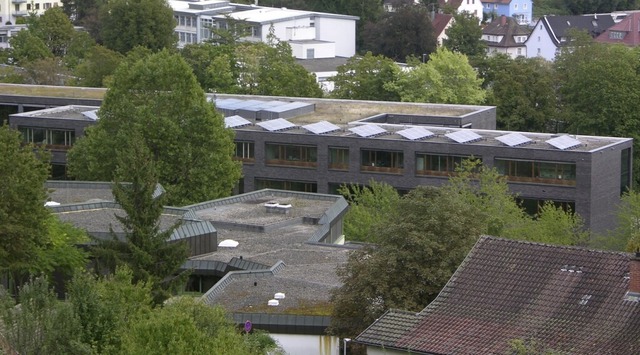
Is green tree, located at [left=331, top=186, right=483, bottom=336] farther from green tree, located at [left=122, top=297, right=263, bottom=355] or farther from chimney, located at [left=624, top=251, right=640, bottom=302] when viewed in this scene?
green tree, located at [left=122, top=297, right=263, bottom=355]

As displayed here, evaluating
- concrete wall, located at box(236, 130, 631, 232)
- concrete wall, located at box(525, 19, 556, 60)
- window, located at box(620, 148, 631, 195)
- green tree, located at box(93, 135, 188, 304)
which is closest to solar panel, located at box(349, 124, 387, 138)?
concrete wall, located at box(236, 130, 631, 232)

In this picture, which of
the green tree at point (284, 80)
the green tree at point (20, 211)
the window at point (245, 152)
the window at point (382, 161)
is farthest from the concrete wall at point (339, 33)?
the green tree at point (20, 211)

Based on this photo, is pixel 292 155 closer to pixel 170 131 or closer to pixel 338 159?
pixel 338 159

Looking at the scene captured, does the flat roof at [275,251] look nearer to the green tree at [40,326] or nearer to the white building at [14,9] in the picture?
the green tree at [40,326]

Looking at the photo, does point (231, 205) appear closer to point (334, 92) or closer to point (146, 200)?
point (146, 200)

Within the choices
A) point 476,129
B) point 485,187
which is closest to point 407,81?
point 476,129

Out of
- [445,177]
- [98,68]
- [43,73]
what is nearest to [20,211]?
[445,177]
